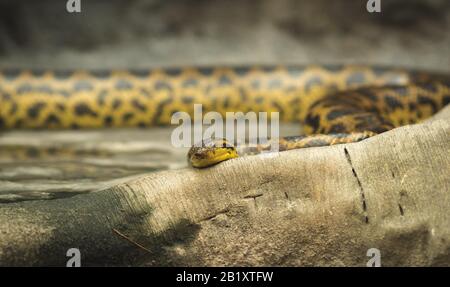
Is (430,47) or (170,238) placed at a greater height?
(430,47)

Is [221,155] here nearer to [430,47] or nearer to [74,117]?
[74,117]

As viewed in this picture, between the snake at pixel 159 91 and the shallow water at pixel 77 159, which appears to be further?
the snake at pixel 159 91

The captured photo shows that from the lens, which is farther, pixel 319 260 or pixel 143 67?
pixel 143 67

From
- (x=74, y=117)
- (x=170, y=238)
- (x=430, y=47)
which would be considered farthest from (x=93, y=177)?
(x=430, y=47)
